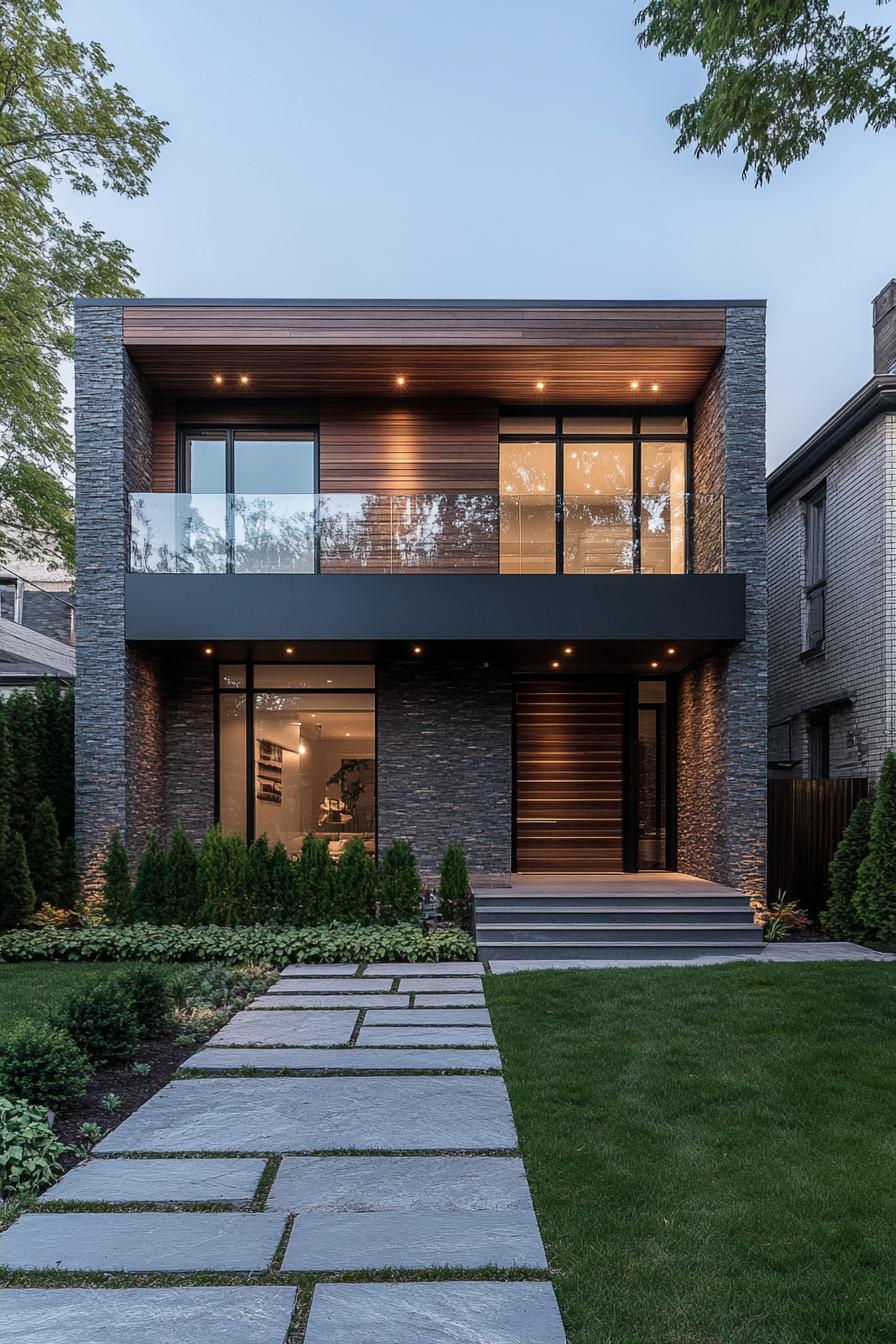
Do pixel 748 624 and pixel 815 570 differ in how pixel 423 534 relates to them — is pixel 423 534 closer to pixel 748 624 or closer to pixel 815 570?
pixel 748 624

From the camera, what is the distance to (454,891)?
362 inches

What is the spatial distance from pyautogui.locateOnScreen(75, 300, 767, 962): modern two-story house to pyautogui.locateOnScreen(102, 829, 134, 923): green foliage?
530 mm

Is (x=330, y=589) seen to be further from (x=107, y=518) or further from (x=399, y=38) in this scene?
(x=399, y=38)

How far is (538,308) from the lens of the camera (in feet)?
32.2

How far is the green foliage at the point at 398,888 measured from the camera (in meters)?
8.96

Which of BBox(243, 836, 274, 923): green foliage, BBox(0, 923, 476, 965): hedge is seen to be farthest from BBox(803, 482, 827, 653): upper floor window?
BBox(243, 836, 274, 923): green foliage

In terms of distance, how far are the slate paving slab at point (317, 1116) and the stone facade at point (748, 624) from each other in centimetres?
597

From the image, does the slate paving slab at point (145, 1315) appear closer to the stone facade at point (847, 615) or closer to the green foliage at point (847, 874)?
the green foliage at point (847, 874)

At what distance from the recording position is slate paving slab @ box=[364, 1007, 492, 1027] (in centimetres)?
577

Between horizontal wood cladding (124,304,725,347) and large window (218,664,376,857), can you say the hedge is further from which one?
horizontal wood cladding (124,304,725,347)

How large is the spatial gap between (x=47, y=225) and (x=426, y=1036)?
1264 cm

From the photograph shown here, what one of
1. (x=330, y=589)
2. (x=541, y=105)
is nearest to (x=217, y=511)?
(x=330, y=589)

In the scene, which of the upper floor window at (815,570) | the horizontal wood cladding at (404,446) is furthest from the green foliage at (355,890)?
the upper floor window at (815,570)

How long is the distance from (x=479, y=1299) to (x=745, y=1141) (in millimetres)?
1753
